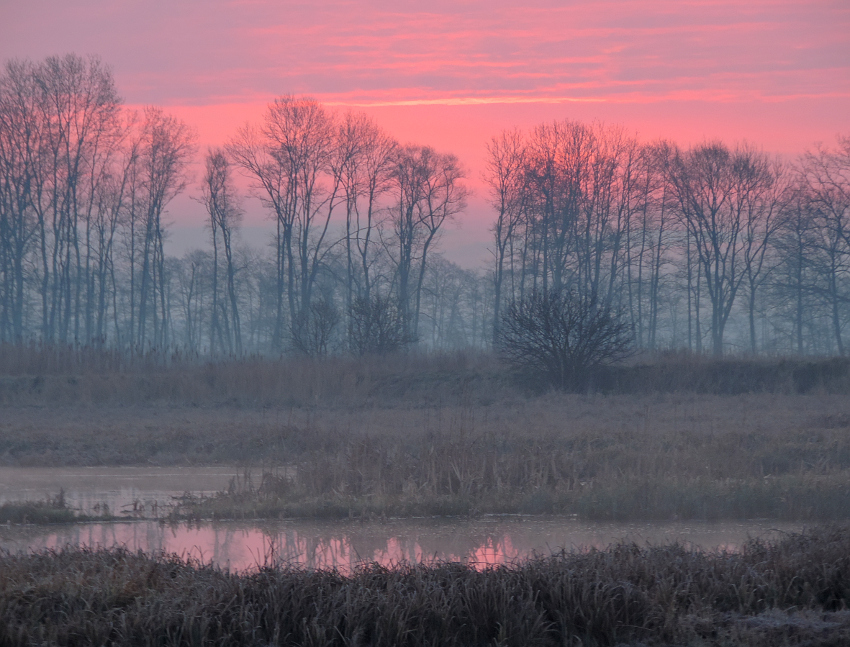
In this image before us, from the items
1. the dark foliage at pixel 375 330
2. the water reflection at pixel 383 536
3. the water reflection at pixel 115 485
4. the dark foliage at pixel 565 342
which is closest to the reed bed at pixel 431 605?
the water reflection at pixel 383 536

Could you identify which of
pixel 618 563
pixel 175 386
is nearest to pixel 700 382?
pixel 175 386

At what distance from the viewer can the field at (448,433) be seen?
11938 mm

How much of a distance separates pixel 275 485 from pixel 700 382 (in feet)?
57.5

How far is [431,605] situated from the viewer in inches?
227

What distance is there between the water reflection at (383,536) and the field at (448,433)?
1.63ft

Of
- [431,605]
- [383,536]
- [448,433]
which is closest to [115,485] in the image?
[383,536]

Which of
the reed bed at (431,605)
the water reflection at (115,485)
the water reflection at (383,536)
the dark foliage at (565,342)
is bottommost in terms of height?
the water reflection at (383,536)

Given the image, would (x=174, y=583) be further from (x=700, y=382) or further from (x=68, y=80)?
(x=68, y=80)

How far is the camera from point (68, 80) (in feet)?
140

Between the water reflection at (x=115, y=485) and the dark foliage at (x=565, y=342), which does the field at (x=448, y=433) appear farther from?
the dark foliage at (x=565, y=342)

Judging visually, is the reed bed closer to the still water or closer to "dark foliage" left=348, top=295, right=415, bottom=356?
the still water

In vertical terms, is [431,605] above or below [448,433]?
below

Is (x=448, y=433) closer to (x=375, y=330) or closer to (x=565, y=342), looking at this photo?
(x=565, y=342)

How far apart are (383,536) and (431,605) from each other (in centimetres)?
498
